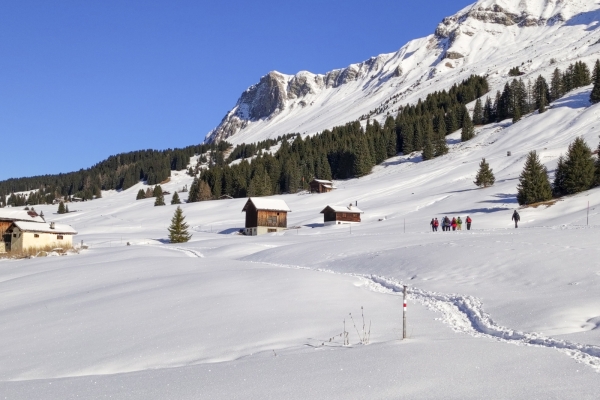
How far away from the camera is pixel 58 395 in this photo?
801 centimetres

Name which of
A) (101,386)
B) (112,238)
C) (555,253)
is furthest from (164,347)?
(112,238)

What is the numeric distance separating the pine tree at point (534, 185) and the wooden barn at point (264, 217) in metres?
27.2

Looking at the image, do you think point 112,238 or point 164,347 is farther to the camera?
point 112,238

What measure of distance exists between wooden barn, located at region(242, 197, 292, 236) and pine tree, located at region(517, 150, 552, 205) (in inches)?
1072

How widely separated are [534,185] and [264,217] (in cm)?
3009

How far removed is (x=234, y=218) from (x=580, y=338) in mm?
68874

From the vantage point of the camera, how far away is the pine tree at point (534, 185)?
51.3 metres

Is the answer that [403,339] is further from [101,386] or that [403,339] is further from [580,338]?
[101,386]

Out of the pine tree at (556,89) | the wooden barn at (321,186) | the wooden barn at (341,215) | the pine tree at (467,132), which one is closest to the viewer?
the wooden barn at (341,215)

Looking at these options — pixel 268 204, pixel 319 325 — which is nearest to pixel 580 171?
pixel 268 204

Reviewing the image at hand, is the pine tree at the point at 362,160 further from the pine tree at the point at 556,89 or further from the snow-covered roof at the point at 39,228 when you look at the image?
the snow-covered roof at the point at 39,228

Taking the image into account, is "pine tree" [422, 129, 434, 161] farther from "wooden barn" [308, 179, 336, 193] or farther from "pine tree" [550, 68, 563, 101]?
"pine tree" [550, 68, 563, 101]

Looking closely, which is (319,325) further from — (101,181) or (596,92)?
(101,181)

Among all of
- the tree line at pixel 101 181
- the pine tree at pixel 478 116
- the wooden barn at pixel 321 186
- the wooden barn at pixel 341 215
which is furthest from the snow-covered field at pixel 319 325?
the tree line at pixel 101 181
